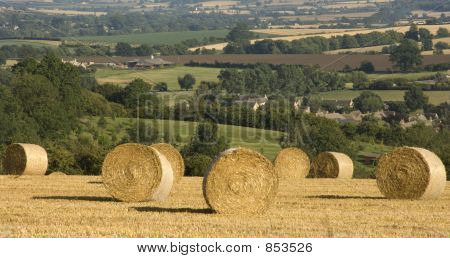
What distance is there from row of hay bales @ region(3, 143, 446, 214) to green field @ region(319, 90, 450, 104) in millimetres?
62908

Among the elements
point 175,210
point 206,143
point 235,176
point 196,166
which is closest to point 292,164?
point 196,166

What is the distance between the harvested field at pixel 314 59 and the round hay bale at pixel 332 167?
7090cm

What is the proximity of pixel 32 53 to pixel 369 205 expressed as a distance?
95976mm

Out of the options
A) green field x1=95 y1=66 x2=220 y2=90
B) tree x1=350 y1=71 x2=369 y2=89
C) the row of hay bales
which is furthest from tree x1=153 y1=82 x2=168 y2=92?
the row of hay bales

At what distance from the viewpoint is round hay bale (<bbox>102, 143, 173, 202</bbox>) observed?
24938 mm

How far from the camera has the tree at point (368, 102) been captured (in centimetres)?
9356

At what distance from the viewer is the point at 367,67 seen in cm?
11400

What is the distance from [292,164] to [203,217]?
19873 millimetres

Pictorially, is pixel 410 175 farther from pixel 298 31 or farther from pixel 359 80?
pixel 298 31

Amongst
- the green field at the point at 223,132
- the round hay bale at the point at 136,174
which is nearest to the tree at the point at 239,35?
the green field at the point at 223,132

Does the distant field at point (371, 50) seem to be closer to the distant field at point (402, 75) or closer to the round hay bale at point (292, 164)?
the distant field at point (402, 75)

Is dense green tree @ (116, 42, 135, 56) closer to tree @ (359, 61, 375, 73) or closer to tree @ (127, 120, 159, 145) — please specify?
tree @ (359, 61, 375, 73)

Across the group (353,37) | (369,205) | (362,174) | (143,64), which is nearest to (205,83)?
(143,64)

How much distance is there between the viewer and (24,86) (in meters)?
67.9
